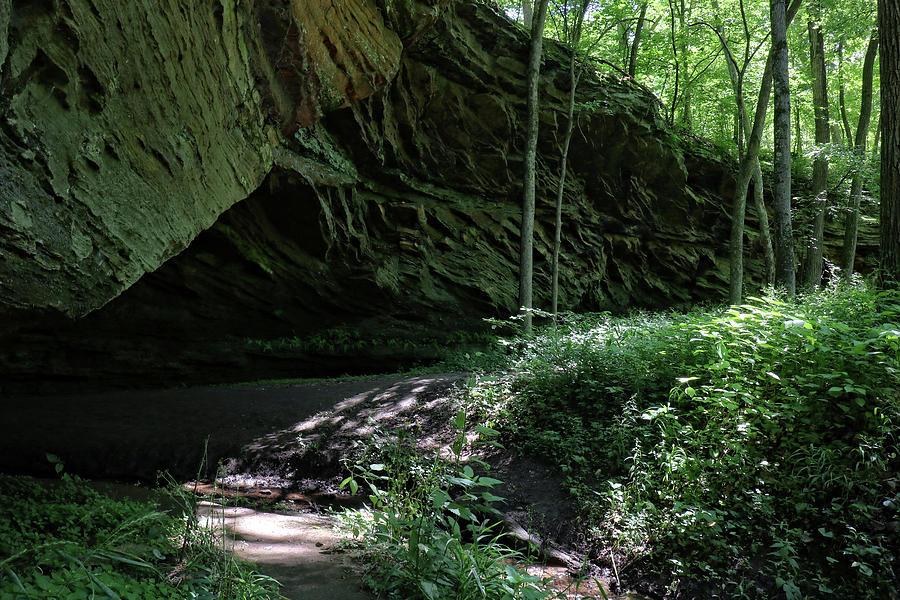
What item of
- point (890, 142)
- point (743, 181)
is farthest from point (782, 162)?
point (890, 142)

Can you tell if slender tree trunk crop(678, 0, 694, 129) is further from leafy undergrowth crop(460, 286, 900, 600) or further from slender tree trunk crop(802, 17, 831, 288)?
leafy undergrowth crop(460, 286, 900, 600)

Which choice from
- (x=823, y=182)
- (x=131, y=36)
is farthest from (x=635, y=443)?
(x=823, y=182)

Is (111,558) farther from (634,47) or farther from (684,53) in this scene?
(634,47)

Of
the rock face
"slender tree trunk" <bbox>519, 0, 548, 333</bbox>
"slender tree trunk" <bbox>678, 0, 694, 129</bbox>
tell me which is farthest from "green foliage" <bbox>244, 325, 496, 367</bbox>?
"slender tree trunk" <bbox>678, 0, 694, 129</bbox>

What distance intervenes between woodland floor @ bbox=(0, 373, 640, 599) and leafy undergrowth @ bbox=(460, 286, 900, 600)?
571mm

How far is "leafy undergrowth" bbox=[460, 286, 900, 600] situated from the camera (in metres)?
3.71

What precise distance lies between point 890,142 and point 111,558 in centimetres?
787

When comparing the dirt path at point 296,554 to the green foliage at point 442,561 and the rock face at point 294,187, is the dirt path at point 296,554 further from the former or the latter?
the rock face at point 294,187

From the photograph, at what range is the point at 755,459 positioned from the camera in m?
4.36

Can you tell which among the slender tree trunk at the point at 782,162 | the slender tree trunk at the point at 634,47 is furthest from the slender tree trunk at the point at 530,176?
the slender tree trunk at the point at 634,47

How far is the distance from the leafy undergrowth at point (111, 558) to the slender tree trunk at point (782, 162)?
1052cm

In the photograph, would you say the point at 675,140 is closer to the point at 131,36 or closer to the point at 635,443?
the point at 635,443

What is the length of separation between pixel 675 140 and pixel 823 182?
15.6 ft

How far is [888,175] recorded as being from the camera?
5.59 meters
